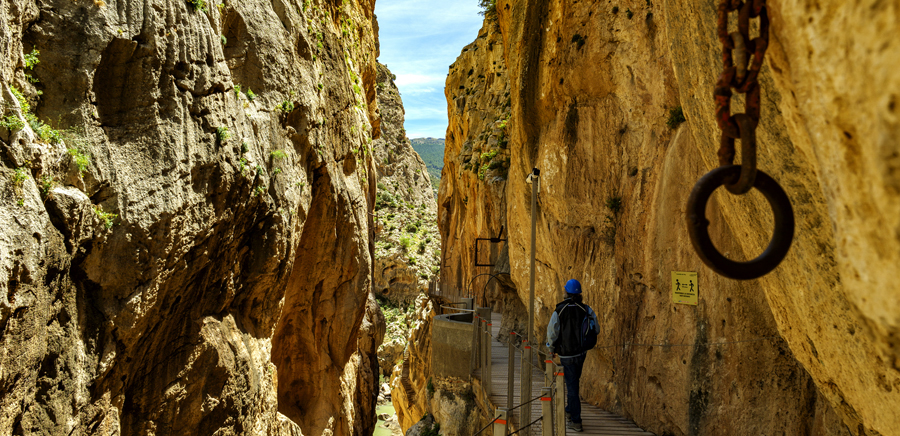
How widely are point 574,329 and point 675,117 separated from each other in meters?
3.64

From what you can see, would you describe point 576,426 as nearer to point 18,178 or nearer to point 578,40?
point 578,40

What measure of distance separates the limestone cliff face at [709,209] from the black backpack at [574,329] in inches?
53.8

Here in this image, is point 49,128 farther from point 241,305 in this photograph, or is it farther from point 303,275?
point 303,275

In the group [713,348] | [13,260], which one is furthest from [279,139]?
Result: [713,348]

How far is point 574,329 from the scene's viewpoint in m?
7.01

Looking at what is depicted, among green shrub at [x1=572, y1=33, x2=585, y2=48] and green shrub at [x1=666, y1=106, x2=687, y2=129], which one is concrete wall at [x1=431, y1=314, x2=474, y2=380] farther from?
green shrub at [x1=572, y1=33, x2=585, y2=48]

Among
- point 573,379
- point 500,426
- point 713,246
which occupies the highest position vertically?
point 713,246

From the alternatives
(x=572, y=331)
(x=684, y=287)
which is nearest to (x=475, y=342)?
(x=572, y=331)

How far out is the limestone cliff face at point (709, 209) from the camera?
1729 millimetres

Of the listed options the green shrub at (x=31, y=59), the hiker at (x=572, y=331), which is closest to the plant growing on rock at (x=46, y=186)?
the green shrub at (x=31, y=59)

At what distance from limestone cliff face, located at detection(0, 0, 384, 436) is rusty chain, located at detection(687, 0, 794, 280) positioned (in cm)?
676

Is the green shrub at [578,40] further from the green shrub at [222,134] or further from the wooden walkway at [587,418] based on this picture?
the green shrub at [222,134]

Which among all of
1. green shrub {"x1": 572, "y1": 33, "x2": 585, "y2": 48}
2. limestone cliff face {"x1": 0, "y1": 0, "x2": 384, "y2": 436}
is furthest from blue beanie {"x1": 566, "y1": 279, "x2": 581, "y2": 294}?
limestone cliff face {"x1": 0, "y1": 0, "x2": 384, "y2": 436}

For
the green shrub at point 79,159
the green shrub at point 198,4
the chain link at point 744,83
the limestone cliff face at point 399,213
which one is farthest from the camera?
the limestone cliff face at point 399,213
